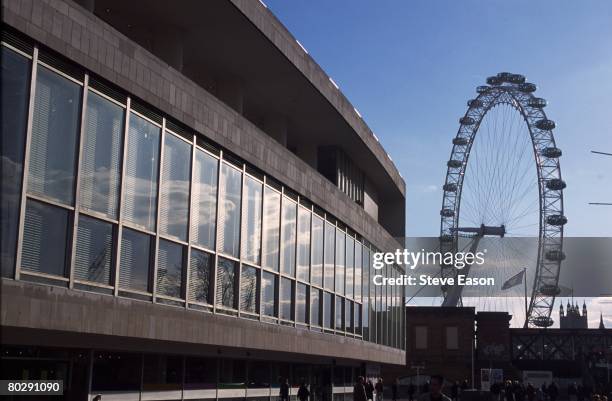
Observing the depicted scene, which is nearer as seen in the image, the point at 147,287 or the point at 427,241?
the point at 147,287

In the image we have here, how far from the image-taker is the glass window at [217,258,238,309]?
1967 centimetres

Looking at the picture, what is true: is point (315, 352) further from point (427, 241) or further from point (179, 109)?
point (427, 241)

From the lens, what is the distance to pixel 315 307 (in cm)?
2691

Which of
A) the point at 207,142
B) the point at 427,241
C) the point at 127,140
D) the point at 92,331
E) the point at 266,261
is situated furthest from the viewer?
the point at 427,241

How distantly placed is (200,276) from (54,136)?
6.06 meters

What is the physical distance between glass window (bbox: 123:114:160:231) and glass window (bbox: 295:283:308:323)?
9206 mm

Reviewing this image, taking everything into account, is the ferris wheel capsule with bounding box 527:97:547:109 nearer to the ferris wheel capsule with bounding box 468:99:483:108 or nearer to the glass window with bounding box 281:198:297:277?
the ferris wheel capsule with bounding box 468:99:483:108

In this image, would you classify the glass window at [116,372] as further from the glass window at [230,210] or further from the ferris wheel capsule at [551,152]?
the ferris wheel capsule at [551,152]

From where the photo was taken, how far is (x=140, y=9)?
19859 millimetres

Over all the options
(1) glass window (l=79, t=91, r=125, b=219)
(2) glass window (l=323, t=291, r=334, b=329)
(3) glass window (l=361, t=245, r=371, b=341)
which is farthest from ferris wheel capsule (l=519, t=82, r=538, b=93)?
(1) glass window (l=79, t=91, r=125, b=219)

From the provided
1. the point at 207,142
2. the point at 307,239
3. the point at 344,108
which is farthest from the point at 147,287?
the point at 344,108

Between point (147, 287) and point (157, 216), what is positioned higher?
point (157, 216)

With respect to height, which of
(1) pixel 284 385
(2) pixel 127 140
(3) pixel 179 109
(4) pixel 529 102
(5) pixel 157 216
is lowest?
(1) pixel 284 385

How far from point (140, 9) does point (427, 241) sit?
69.9m
